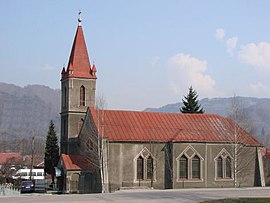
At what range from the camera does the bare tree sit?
5541 centimetres

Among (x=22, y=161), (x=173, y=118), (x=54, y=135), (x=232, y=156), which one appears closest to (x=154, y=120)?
(x=173, y=118)

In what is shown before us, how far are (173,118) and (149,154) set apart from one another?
6.12 m

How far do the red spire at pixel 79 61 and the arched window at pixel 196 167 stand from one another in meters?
15.8

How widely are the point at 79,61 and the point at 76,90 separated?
3493mm

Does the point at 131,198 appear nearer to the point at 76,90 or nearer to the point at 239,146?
the point at 239,146

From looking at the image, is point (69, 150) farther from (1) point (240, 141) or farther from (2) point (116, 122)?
(1) point (240, 141)

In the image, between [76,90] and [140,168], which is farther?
[76,90]

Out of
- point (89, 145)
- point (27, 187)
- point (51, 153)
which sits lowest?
point (27, 187)

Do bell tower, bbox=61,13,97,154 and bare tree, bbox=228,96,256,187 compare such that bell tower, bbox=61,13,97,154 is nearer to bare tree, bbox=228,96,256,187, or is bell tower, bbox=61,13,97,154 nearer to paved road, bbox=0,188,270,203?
bare tree, bbox=228,96,256,187

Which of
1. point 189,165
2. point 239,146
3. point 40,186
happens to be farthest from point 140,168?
point 239,146

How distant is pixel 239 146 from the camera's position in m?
55.9

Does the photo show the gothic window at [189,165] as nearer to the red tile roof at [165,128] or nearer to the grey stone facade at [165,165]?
the grey stone facade at [165,165]

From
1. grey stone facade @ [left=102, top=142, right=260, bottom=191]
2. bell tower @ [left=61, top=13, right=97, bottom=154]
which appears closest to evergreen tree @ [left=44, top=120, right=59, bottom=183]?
bell tower @ [left=61, top=13, right=97, bottom=154]

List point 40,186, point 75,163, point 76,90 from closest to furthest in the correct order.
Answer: point 75,163 → point 40,186 → point 76,90
